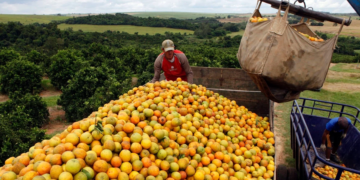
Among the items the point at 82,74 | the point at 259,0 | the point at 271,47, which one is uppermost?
the point at 259,0

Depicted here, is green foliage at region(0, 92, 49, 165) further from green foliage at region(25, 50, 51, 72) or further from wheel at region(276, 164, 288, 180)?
green foliage at region(25, 50, 51, 72)

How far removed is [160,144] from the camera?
10.3 feet

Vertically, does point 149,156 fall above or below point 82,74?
above

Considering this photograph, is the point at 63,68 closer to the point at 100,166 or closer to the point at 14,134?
the point at 14,134

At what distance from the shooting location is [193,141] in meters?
3.55

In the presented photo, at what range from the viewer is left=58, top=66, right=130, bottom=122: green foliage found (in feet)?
39.8

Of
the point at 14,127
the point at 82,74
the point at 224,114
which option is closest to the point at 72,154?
the point at 224,114

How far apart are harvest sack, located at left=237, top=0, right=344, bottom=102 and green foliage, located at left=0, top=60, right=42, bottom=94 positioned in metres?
16.6

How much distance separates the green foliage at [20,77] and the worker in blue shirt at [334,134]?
688 inches

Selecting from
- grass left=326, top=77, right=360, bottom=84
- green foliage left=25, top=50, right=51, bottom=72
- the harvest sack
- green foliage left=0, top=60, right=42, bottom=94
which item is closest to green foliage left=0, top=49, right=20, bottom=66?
green foliage left=25, top=50, right=51, bottom=72

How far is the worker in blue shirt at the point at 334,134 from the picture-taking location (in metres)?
4.95

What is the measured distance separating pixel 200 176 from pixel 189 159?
13.5 inches

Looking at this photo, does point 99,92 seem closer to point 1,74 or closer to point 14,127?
point 14,127

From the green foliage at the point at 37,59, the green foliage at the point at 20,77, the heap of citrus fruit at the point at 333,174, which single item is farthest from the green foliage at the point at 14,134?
the green foliage at the point at 37,59
